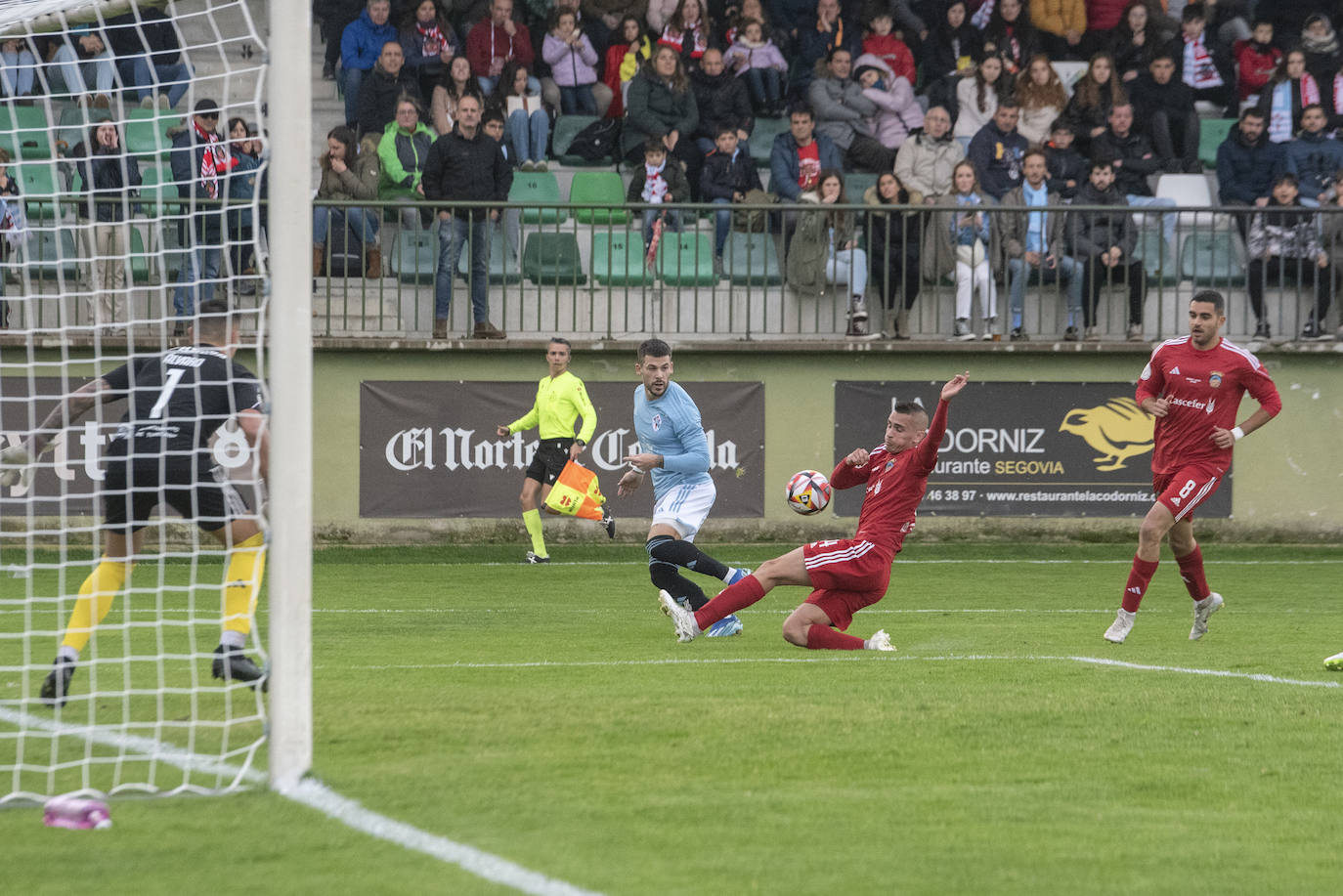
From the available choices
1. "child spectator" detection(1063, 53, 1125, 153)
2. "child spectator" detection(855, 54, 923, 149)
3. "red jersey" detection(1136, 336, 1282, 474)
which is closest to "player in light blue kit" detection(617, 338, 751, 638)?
"red jersey" detection(1136, 336, 1282, 474)

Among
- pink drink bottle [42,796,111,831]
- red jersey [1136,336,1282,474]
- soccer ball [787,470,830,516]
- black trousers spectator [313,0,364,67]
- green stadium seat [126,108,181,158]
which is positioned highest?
black trousers spectator [313,0,364,67]

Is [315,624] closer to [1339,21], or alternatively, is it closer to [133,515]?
[133,515]

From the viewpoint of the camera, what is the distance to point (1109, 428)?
15914 mm

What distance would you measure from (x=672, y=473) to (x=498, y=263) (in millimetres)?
6870

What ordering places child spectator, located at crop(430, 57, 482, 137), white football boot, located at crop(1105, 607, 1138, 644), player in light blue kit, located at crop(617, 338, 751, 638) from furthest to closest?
child spectator, located at crop(430, 57, 482, 137)
player in light blue kit, located at crop(617, 338, 751, 638)
white football boot, located at crop(1105, 607, 1138, 644)

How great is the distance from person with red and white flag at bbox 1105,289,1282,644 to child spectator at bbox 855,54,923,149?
8703 millimetres

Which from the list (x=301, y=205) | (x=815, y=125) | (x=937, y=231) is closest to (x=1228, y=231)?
(x=937, y=231)

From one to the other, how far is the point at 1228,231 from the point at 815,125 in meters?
4.69

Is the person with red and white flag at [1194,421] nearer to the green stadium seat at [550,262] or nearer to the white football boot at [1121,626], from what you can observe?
the white football boot at [1121,626]

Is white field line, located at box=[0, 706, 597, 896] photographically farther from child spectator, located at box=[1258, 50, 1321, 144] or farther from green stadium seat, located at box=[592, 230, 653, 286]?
child spectator, located at box=[1258, 50, 1321, 144]

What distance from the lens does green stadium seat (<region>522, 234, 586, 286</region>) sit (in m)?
15.9

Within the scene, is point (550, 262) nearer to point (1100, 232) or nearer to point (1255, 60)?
point (1100, 232)

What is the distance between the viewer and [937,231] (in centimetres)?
1611

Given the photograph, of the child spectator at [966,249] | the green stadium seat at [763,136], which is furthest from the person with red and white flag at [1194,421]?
the green stadium seat at [763,136]
